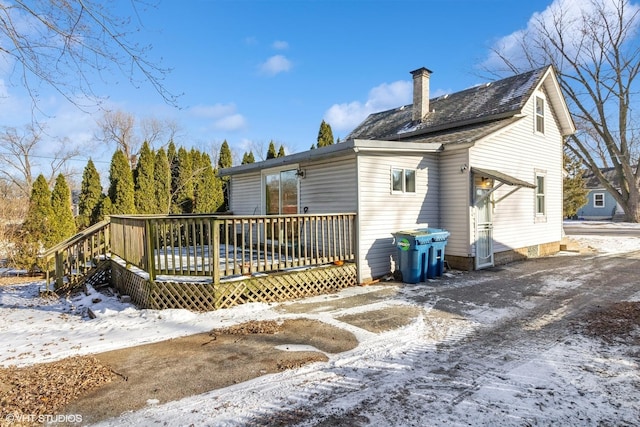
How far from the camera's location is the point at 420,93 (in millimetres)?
13375

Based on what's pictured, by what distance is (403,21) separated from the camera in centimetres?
1289

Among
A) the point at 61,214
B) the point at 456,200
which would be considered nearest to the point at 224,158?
the point at 61,214

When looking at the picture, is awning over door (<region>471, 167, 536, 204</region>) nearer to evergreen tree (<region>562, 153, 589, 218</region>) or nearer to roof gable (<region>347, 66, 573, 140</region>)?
roof gable (<region>347, 66, 573, 140</region>)

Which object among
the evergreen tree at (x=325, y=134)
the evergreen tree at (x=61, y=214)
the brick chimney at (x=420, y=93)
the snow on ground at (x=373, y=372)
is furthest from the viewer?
the evergreen tree at (x=325, y=134)

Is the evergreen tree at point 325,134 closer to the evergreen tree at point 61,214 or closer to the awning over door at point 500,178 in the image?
the evergreen tree at point 61,214

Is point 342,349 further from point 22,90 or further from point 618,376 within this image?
point 22,90

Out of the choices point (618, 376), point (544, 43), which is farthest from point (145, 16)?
point (544, 43)

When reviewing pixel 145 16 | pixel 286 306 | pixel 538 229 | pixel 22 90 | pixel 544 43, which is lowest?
pixel 286 306

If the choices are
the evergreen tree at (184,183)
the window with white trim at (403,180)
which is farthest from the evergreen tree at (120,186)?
the window with white trim at (403,180)

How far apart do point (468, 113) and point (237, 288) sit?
9.65 meters

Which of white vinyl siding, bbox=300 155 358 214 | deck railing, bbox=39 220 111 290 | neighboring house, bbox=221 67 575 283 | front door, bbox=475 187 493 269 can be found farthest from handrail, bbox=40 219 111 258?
front door, bbox=475 187 493 269

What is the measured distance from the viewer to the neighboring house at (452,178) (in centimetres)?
820

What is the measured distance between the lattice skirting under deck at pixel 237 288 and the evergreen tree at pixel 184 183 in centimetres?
1186

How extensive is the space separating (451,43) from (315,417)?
1666 centimetres
